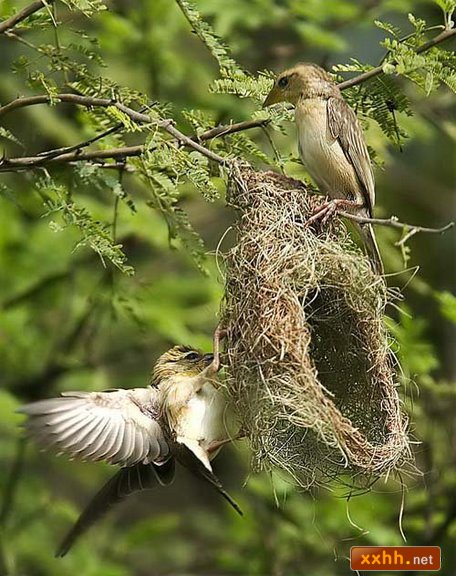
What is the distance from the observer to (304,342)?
2926mm

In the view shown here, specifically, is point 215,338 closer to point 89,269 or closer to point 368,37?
point 89,269

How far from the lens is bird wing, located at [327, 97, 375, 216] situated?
3.26 meters

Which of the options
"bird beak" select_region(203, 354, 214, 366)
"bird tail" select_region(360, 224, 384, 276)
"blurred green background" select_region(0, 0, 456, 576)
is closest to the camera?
"bird tail" select_region(360, 224, 384, 276)

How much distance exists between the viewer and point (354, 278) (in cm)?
305

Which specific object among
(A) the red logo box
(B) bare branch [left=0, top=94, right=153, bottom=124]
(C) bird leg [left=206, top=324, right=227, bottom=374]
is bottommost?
(A) the red logo box

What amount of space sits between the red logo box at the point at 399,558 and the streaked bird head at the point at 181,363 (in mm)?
1266

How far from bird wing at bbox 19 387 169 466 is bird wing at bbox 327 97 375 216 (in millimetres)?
930

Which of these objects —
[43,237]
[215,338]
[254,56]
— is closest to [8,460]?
[43,237]

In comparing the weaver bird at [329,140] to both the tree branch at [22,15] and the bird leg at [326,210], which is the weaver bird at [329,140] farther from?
the tree branch at [22,15]

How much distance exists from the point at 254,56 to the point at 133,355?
5.83 ft

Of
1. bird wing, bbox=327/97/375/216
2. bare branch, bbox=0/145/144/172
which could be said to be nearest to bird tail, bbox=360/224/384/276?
bird wing, bbox=327/97/375/216

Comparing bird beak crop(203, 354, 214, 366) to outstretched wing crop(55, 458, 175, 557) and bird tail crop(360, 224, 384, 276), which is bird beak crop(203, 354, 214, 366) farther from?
bird tail crop(360, 224, 384, 276)

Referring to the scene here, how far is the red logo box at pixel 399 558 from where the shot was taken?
4375 millimetres

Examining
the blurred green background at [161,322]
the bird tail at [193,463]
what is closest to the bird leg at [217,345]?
the bird tail at [193,463]
